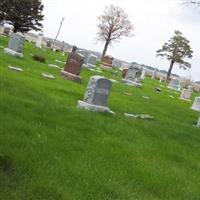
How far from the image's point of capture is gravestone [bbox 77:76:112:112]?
45.3 ft

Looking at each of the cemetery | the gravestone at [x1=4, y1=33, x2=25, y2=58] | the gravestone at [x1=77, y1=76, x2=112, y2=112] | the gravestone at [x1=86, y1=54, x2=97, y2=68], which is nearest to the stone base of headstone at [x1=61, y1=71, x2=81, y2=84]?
the gravestone at [x1=4, y1=33, x2=25, y2=58]

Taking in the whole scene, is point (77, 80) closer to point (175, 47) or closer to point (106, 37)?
point (106, 37)

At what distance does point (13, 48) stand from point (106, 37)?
41322mm

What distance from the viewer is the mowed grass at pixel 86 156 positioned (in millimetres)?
6277

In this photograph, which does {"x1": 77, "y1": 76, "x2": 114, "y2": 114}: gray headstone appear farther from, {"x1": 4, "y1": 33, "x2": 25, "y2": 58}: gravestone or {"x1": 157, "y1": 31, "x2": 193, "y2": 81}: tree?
{"x1": 157, "y1": 31, "x2": 193, "y2": 81}: tree

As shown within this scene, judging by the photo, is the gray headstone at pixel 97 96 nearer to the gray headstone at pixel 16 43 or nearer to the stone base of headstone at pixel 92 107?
the stone base of headstone at pixel 92 107

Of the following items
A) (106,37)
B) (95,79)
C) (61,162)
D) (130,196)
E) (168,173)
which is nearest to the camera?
(130,196)

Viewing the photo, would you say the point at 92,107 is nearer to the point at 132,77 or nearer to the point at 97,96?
the point at 97,96

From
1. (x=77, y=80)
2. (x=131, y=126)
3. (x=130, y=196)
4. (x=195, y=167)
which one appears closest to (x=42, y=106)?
(x=131, y=126)

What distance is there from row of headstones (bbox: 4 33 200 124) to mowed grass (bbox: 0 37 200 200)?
779 mm

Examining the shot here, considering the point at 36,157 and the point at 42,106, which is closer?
the point at 36,157

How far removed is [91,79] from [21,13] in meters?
38.9

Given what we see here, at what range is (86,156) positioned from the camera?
8.09 m

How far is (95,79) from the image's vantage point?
560 inches
